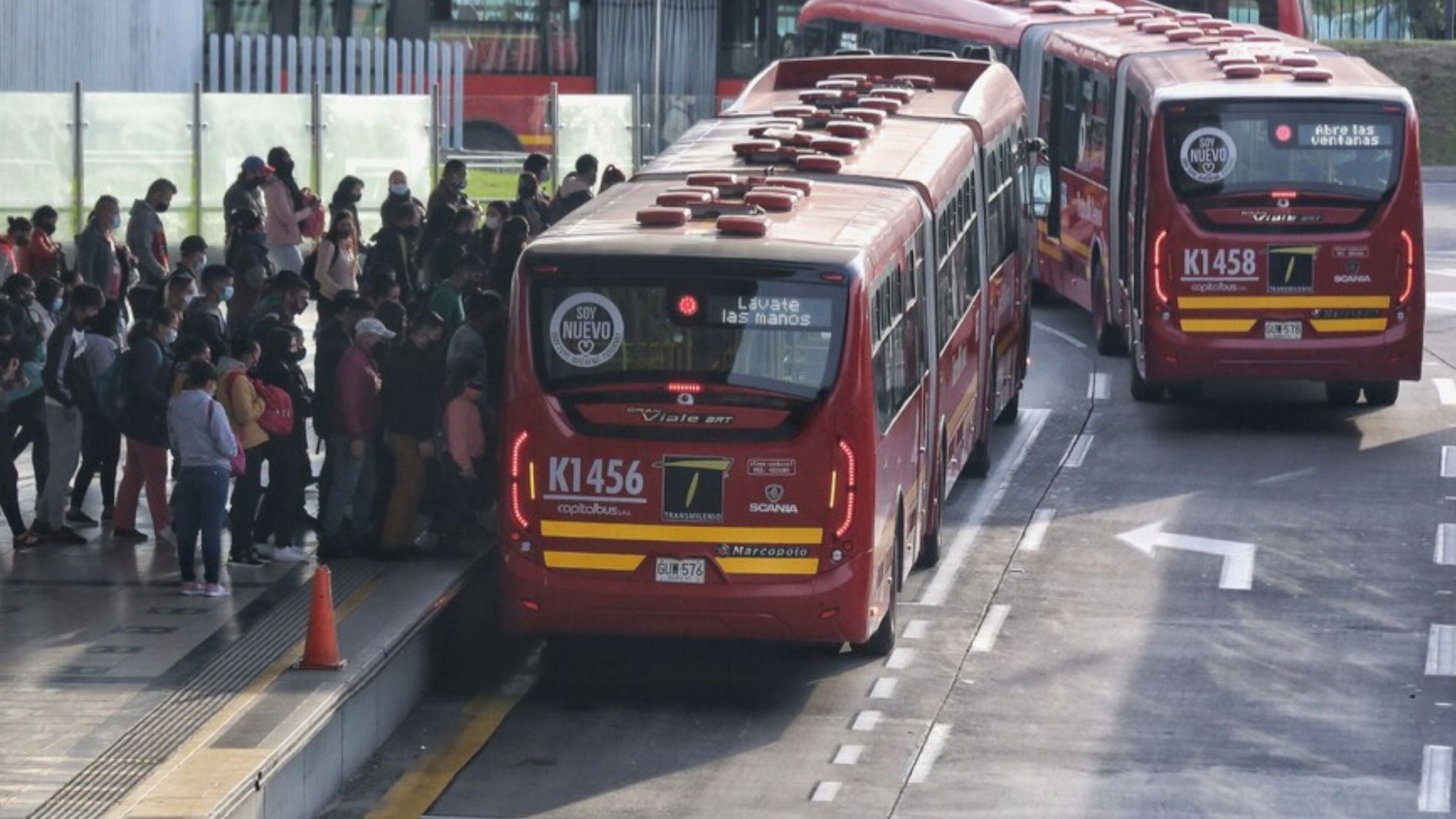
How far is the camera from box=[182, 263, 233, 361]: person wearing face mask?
17.7m

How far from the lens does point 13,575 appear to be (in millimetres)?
16656

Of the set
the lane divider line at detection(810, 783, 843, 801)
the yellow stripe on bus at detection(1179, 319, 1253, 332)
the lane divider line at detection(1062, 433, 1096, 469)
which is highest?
the yellow stripe on bus at detection(1179, 319, 1253, 332)

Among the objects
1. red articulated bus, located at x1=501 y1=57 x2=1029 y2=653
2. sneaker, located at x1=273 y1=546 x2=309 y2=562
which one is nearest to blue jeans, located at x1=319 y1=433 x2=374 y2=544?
sneaker, located at x1=273 y1=546 x2=309 y2=562

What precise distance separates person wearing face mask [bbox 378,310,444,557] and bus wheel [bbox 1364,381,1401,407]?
10.8 metres

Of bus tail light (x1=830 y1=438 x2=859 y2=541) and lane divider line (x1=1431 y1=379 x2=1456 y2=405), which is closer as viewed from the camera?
bus tail light (x1=830 y1=438 x2=859 y2=541)

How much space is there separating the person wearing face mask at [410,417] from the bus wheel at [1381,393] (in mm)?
10789

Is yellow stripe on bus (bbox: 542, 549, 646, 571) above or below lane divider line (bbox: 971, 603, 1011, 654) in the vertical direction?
above

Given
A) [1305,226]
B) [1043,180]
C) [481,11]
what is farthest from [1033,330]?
[481,11]

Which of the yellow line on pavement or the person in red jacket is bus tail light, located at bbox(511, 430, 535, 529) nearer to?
the yellow line on pavement

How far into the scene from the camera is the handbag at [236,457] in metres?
15.6

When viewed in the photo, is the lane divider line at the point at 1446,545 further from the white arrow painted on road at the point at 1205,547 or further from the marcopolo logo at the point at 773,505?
the marcopolo logo at the point at 773,505

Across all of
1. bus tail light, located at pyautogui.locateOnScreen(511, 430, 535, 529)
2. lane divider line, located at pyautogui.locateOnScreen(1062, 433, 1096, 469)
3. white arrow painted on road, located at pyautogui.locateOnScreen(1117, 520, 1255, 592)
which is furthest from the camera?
lane divider line, located at pyautogui.locateOnScreen(1062, 433, 1096, 469)

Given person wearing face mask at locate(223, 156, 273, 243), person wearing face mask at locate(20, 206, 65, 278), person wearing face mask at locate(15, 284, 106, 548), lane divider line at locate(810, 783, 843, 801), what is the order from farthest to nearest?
person wearing face mask at locate(223, 156, 273, 243) < person wearing face mask at locate(20, 206, 65, 278) < person wearing face mask at locate(15, 284, 106, 548) < lane divider line at locate(810, 783, 843, 801)

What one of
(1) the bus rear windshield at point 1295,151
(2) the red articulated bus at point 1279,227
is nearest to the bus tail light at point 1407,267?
(2) the red articulated bus at point 1279,227
